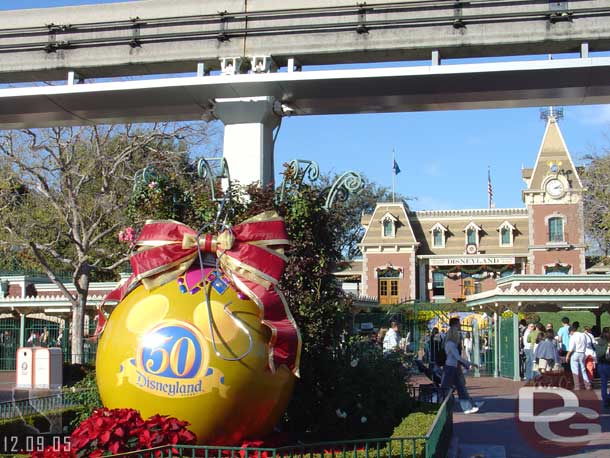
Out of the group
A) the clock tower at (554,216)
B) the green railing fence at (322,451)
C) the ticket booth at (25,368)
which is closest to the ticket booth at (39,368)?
the ticket booth at (25,368)

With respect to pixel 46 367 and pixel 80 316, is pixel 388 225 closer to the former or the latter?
pixel 80 316

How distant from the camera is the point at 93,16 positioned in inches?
424

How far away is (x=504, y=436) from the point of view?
12031 millimetres

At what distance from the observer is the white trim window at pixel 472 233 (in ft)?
174

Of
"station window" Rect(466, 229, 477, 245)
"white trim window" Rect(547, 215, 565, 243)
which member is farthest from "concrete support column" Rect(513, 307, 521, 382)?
"station window" Rect(466, 229, 477, 245)

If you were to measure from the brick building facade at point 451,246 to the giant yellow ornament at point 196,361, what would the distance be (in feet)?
145

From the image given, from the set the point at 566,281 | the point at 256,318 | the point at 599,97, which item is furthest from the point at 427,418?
the point at 566,281

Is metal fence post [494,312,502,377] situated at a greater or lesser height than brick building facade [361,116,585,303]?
lesser

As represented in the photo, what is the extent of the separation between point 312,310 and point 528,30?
4187 millimetres

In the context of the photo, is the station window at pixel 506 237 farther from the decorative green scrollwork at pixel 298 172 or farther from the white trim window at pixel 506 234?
the decorative green scrollwork at pixel 298 172

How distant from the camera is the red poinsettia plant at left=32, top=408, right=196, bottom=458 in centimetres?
608

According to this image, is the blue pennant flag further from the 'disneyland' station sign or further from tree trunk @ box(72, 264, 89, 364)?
tree trunk @ box(72, 264, 89, 364)

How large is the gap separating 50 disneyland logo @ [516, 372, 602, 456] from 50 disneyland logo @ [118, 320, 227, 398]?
572 cm

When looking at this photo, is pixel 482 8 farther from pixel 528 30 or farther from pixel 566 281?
pixel 566 281
